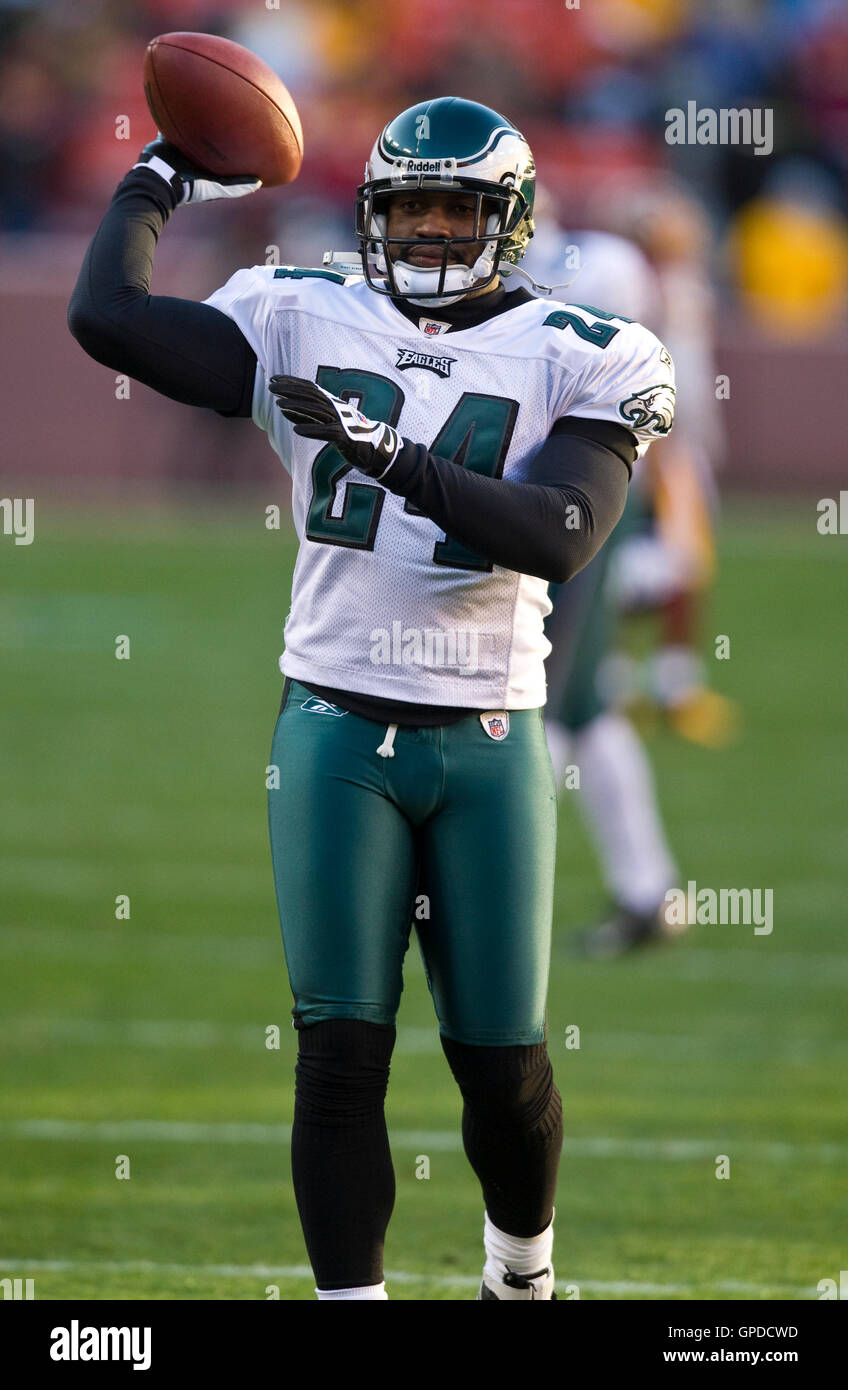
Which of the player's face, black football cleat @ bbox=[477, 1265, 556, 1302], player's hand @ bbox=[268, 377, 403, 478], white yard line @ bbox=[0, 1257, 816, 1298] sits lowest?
white yard line @ bbox=[0, 1257, 816, 1298]

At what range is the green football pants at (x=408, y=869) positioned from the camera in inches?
124

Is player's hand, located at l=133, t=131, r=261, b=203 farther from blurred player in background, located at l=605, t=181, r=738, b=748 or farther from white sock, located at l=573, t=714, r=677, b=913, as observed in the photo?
blurred player in background, located at l=605, t=181, r=738, b=748

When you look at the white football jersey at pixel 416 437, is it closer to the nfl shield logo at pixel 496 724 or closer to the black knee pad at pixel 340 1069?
the nfl shield logo at pixel 496 724

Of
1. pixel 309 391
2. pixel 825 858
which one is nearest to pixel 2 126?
pixel 825 858

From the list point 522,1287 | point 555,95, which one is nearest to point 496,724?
point 522,1287

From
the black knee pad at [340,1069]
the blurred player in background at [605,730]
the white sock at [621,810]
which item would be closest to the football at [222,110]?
the black knee pad at [340,1069]

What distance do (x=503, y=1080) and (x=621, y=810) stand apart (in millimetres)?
3501

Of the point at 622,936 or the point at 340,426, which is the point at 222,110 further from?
the point at 622,936

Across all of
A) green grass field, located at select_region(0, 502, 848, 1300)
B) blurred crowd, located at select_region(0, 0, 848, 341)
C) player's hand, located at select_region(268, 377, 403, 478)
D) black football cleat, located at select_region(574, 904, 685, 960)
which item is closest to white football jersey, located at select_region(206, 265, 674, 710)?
player's hand, located at select_region(268, 377, 403, 478)

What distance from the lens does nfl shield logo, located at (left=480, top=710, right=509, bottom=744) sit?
3260 millimetres

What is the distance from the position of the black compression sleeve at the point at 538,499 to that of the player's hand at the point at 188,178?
74cm

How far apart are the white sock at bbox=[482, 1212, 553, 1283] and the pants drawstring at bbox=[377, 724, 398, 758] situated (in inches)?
32.7

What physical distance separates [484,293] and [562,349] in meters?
0.19

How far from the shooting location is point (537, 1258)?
11.2 ft
